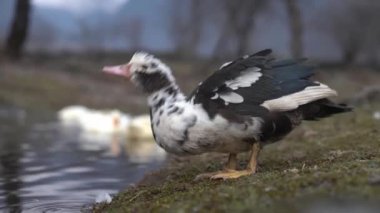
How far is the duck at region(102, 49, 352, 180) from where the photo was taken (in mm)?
4672

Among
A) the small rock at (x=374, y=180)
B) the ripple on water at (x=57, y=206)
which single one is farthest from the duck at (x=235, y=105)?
the small rock at (x=374, y=180)

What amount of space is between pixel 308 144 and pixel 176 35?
6124 centimetres

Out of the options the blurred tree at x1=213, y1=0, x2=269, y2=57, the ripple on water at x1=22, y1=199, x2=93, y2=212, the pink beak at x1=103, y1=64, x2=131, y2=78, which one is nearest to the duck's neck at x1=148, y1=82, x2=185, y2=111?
the pink beak at x1=103, y1=64, x2=131, y2=78

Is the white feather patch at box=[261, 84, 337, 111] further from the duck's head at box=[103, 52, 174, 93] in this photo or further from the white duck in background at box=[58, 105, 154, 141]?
the white duck in background at box=[58, 105, 154, 141]

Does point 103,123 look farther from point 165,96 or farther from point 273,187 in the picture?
point 273,187

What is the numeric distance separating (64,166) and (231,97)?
3.83 m

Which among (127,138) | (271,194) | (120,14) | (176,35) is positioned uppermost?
(120,14)

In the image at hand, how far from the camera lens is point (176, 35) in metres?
67.7

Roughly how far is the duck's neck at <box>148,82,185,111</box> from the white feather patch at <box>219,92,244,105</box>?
0.35 meters

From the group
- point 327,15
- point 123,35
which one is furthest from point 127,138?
point 123,35

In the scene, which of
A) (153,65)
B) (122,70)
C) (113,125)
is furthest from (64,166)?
(113,125)

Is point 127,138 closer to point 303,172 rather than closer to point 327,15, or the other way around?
point 303,172

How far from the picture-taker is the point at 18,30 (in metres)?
27.5

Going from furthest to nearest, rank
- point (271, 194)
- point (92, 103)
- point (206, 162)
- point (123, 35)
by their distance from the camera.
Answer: point (123, 35) → point (92, 103) → point (206, 162) → point (271, 194)
